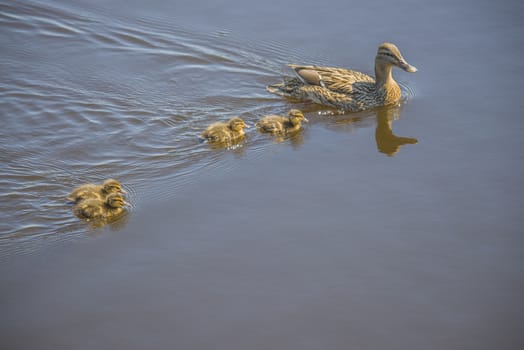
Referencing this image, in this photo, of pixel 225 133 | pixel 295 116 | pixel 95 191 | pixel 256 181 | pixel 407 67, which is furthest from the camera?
pixel 407 67

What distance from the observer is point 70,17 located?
7.80 m

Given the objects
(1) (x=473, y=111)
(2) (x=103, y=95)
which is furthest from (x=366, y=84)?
(2) (x=103, y=95)

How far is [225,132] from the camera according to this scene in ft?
19.1

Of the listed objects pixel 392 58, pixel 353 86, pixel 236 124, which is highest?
A: pixel 392 58

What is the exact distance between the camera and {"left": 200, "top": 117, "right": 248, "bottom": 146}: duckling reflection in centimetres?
580

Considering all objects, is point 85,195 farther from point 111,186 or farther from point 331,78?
point 331,78

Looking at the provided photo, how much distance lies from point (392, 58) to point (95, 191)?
2.86 metres

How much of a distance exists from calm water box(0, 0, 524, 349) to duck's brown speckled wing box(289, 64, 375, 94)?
0.25 m

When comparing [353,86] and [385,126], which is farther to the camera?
[353,86]

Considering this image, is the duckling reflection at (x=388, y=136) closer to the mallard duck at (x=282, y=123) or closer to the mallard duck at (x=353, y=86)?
the mallard duck at (x=353, y=86)

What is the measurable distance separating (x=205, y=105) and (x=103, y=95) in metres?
0.90

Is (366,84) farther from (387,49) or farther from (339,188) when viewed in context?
(339,188)

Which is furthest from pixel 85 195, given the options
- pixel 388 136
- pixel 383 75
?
pixel 383 75

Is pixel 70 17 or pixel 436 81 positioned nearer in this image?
pixel 436 81
